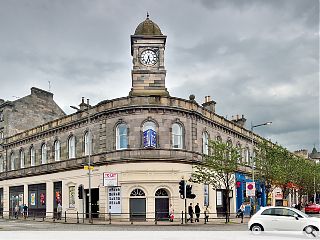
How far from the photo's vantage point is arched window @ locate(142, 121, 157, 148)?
38950mm

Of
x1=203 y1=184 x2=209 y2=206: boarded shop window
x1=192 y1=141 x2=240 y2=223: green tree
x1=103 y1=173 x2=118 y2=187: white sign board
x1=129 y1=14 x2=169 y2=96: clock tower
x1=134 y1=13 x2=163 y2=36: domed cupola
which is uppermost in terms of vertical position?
x1=134 y1=13 x2=163 y2=36: domed cupola

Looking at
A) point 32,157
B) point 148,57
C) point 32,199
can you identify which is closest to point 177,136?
point 148,57

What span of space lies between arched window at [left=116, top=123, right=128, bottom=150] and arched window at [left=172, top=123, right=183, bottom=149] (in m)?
3.99

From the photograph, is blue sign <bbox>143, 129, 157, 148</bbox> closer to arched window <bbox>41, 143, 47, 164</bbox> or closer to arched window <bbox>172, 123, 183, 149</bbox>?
arched window <bbox>172, 123, 183, 149</bbox>

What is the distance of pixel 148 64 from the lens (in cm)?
4262

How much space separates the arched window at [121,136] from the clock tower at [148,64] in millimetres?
3754

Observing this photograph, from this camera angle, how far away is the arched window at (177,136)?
4025 cm

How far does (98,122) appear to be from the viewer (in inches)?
1660

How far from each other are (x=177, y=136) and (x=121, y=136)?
15.4ft

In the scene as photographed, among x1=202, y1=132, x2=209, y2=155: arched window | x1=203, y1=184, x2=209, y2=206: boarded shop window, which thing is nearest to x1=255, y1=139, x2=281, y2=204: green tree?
x1=202, y1=132, x2=209, y2=155: arched window

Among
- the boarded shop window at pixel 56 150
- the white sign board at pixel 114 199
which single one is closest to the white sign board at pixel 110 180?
the white sign board at pixel 114 199
